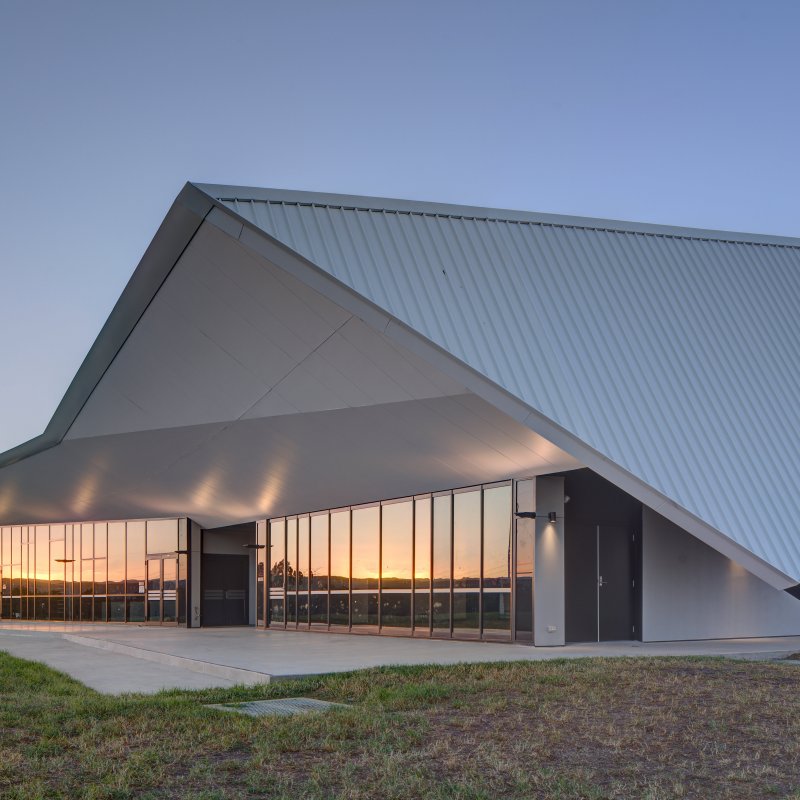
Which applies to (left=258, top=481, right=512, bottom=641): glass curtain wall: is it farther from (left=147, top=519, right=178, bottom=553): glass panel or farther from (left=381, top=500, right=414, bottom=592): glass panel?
(left=147, top=519, right=178, bottom=553): glass panel

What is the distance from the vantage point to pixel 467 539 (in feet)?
68.7

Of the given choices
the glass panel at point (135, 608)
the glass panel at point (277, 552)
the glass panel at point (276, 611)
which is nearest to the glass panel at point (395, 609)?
the glass panel at point (277, 552)

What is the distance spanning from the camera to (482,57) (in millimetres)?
24062

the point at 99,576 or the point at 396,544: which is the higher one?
the point at 396,544

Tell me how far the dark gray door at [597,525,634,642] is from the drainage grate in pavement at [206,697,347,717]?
10.9 metres

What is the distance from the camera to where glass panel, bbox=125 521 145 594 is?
33.0 m

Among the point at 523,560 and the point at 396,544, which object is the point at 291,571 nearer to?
the point at 396,544

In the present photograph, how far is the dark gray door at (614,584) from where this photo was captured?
2019 centimetres

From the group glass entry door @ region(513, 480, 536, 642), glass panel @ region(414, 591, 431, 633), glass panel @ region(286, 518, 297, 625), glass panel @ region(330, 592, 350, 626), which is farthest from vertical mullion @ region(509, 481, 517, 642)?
glass panel @ region(286, 518, 297, 625)

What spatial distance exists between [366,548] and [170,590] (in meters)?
10.5

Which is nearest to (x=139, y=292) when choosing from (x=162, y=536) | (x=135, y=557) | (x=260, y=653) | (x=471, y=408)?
(x=471, y=408)

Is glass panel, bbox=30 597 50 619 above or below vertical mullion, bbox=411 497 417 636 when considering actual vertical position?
below

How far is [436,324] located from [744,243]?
10499 millimetres

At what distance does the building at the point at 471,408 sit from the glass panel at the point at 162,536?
213 inches
